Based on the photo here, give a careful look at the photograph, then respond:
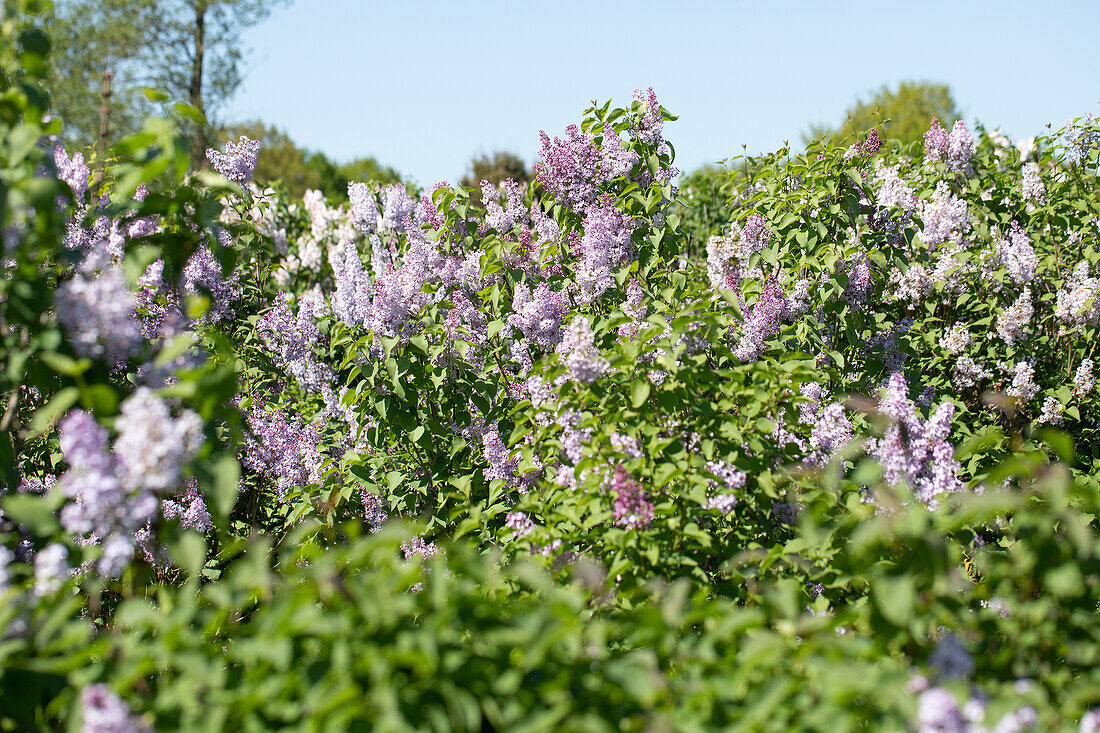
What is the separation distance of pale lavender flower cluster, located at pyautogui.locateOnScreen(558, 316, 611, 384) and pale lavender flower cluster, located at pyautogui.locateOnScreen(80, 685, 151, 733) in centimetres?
169

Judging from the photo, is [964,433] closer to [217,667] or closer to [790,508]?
[790,508]

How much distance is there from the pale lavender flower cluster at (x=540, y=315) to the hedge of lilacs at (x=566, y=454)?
20 mm

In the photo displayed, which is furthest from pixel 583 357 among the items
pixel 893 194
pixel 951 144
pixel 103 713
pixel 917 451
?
pixel 951 144

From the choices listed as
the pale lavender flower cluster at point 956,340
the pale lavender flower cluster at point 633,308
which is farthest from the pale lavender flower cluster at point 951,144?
the pale lavender flower cluster at point 633,308

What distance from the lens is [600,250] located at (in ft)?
13.6

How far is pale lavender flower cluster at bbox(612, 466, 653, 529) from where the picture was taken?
8.22 feet

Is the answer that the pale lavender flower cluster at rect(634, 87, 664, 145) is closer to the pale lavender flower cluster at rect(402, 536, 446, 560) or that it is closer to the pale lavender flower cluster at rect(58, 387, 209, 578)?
the pale lavender flower cluster at rect(402, 536, 446, 560)

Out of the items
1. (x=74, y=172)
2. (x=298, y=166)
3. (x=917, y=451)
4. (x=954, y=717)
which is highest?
(x=298, y=166)

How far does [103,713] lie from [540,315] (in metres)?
2.65

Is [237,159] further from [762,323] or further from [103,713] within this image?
[103,713]

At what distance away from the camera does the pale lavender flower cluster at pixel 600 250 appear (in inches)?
162

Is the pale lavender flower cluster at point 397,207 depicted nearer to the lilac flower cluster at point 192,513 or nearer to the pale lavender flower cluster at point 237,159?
the pale lavender flower cluster at point 237,159

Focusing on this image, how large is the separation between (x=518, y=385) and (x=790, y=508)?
1386mm

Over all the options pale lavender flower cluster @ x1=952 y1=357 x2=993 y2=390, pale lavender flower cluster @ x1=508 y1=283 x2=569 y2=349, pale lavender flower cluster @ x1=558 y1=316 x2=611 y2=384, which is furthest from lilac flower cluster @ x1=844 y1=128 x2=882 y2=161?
pale lavender flower cluster @ x1=558 y1=316 x2=611 y2=384
